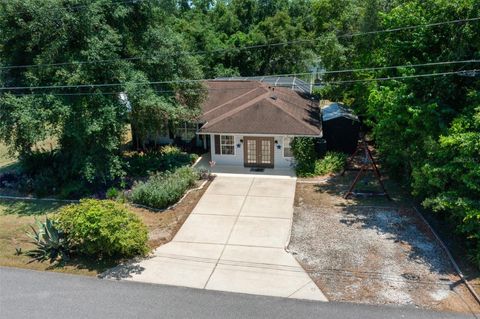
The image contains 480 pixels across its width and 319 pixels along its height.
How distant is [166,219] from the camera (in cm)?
1598

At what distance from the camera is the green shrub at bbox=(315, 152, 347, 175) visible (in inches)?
811

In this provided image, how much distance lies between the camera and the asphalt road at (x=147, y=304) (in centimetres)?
1020

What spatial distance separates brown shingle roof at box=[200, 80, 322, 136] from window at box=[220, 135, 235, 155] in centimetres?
73

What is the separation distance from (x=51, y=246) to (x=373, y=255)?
34.6 feet

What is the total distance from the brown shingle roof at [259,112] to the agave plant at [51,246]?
31.7 feet

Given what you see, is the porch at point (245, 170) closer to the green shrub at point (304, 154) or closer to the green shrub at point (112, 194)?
the green shrub at point (304, 154)

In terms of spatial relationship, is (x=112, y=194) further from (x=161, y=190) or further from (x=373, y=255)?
(x=373, y=255)

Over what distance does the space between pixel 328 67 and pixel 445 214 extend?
12547 millimetres

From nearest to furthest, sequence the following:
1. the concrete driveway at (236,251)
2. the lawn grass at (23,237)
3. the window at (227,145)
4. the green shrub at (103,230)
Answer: the concrete driveway at (236,251)
the green shrub at (103,230)
the lawn grass at (23,237)
the window at (227,145)

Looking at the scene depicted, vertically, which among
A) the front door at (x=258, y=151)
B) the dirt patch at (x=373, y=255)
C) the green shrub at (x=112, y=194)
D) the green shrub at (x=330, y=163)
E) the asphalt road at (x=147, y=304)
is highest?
the front door at (x=258, y=151)

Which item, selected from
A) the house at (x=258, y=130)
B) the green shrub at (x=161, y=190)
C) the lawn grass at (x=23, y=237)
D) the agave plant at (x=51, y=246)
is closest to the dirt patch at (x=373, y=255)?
the house at (x=258, y=130)

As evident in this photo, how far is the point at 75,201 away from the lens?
18172 millimetres

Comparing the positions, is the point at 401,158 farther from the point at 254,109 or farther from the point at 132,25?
the point at 132,25

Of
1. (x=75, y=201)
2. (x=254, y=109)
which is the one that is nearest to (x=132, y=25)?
(x=254, y=109)
